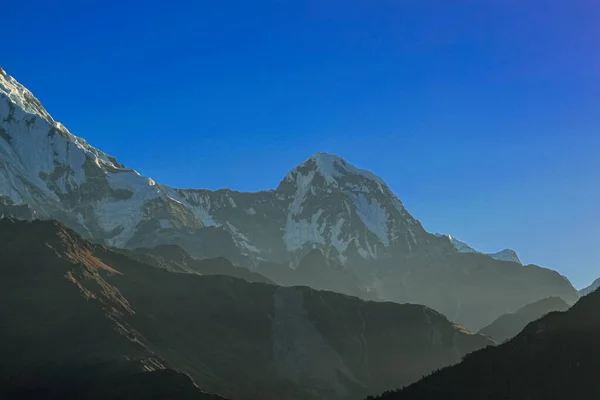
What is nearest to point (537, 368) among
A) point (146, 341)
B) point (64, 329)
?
point (64, 329)

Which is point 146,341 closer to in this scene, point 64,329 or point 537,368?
point 64,329

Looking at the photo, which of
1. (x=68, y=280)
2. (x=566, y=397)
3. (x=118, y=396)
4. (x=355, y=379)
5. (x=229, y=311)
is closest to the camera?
(x=566, y=397)

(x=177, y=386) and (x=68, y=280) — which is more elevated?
(x=68, y=280)

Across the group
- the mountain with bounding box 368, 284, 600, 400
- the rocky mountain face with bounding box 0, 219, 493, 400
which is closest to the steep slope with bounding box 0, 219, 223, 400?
the rocky mountain face with bounding box 0, 219, 493, 400

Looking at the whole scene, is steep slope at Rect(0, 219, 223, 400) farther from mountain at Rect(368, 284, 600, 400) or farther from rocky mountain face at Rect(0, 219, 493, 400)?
mountain at Rect(368, 284, 600, 400)

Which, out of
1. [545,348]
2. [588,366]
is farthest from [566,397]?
[545,348]

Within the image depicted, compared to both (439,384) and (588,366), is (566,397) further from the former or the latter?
(439,384)

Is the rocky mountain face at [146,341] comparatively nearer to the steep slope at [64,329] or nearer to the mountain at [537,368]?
the steep slope at [64,329]
